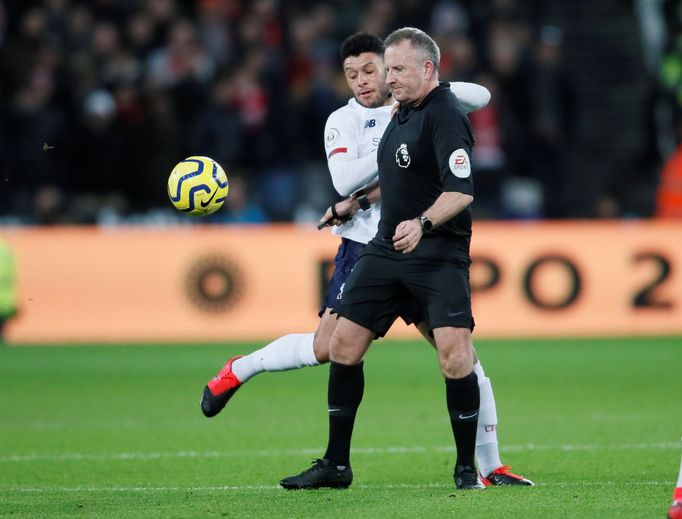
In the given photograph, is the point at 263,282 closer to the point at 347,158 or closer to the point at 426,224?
the point at 347,158

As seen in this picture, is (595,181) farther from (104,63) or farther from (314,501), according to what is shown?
(314,501)

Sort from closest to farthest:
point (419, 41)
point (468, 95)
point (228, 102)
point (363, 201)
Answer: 1. point (419, 41)
2. point (468, 95)
3. point (363, 201)
4. point (228, 102)

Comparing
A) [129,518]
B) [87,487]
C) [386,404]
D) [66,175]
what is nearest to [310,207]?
[66,175]

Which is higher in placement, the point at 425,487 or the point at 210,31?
the point at 210,31

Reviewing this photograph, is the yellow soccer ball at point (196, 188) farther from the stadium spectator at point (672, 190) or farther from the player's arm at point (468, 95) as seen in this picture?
the stadium spectator at point (672, 190)

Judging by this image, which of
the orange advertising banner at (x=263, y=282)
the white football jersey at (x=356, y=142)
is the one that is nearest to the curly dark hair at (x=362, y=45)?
the white football jersey at (x=356, y=142)

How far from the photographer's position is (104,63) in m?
17.4

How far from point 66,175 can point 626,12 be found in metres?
8.47

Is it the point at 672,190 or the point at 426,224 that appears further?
the point at 672,190

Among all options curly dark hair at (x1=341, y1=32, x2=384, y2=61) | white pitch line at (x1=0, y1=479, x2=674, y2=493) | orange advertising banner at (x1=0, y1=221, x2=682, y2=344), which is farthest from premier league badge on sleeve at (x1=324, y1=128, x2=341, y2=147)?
orange advertising banner at (x1=0, y1=221, x2=682, y2=344)

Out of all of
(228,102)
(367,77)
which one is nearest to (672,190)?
(228,102)

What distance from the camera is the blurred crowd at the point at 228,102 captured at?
1645cm

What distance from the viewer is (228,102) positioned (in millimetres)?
16891

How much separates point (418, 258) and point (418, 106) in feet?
2.37
